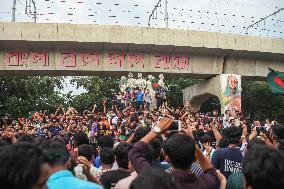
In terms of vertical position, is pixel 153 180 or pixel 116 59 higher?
pixel 116 59

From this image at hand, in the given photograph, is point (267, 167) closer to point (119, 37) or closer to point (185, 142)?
point (185, 142)

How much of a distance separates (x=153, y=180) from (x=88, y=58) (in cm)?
1794

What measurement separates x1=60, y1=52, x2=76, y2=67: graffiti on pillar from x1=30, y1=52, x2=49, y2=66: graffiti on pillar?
2.36 feet

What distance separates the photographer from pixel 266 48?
21.5m

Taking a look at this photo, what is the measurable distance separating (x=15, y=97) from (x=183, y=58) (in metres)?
14.0

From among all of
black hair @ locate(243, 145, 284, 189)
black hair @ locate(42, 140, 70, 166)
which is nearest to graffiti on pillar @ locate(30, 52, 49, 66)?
black hair @ locate(42, 140, 70, 166)

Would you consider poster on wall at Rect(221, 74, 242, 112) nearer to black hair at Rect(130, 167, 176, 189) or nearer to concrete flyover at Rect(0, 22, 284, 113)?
concrete flyover at Rect(0, 22, 284, 113)

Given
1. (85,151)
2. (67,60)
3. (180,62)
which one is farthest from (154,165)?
(180,62)

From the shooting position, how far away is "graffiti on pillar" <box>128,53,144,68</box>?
20.2m

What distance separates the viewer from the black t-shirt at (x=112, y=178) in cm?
378

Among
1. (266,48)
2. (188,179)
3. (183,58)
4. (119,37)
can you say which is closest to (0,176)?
(188,179)

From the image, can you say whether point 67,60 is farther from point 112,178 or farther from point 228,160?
point 112,178

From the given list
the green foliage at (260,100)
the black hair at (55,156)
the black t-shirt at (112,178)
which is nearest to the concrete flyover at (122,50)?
the green foliage at (260,100)

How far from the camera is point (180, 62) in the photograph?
21.0 metres
